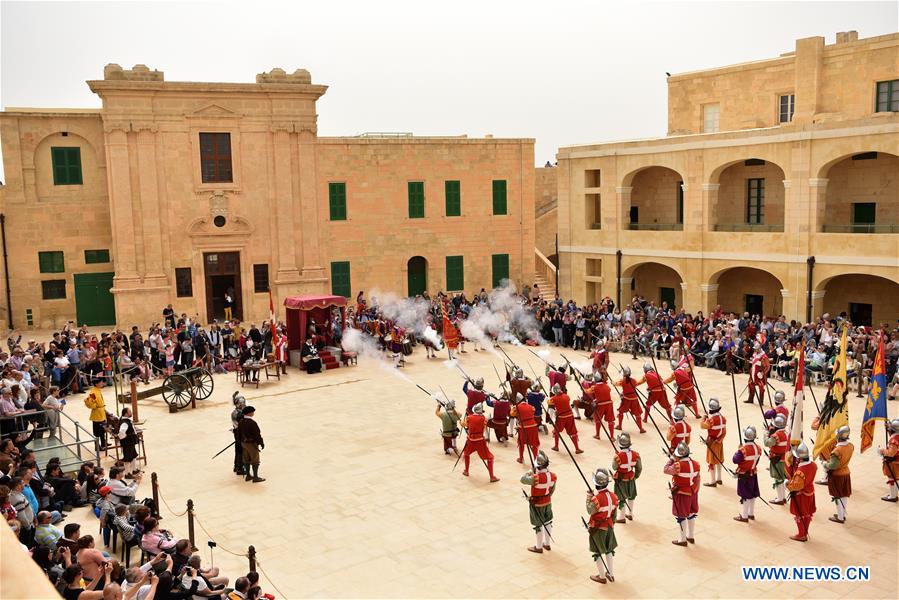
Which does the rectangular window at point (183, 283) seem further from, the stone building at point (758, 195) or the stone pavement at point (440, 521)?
the stone building at point (758, 195)

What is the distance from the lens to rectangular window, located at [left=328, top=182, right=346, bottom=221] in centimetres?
3219

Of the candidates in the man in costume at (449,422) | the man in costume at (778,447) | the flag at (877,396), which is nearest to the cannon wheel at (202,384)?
the man in costume at (449,422)

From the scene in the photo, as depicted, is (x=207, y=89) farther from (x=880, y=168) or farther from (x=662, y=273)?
(x=880, y=168)

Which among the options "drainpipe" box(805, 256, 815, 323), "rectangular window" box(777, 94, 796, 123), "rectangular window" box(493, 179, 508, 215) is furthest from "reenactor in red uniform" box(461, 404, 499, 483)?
"rectangular window" box(777, 94, 796, 123)

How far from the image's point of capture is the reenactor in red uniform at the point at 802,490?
11.8 meters

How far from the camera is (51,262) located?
29.2 metres

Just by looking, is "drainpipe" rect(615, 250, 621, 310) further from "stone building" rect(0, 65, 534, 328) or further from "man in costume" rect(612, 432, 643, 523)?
"man in costume" rect(612, 432, 643, 523)

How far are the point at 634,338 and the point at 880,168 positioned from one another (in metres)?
10.3

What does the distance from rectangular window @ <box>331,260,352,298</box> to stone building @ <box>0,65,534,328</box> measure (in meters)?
0.04

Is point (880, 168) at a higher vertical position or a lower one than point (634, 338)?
higher

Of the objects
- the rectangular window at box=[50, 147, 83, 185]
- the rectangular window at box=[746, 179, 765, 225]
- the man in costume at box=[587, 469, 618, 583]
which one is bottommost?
the man in costume at box=[587, 469, 618, 583]

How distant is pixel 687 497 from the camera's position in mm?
11844

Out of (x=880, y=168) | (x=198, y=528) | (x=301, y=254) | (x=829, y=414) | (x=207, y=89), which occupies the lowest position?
(x=198, y=528)

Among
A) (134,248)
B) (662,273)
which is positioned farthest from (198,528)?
(662,273)
